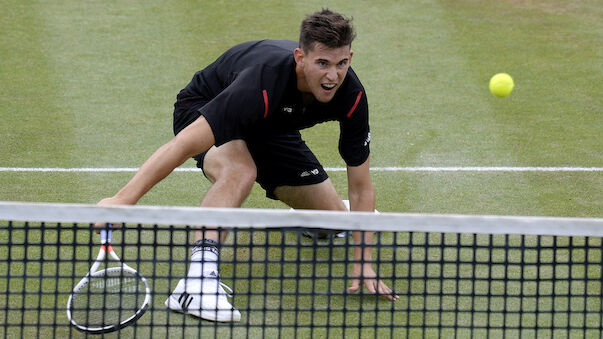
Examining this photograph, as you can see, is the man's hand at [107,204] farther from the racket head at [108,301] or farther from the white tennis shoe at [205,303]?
the white tennis shoe at [205,303]

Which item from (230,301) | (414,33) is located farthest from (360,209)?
(414,33)

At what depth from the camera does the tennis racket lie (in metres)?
4.47

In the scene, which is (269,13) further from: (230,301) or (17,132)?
(230,301)

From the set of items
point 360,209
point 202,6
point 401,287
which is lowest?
point 202,6

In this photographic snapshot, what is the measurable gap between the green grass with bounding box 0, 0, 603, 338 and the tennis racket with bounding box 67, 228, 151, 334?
177 millimetres

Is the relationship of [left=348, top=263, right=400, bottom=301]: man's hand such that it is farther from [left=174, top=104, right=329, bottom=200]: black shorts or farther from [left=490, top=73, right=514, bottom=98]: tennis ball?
[left=490, top=73, right=514, bottom=98]: tennis ball

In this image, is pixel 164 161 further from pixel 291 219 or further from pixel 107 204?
pixel 291 219

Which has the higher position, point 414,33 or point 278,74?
point 278,74

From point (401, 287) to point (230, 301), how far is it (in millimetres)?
1021

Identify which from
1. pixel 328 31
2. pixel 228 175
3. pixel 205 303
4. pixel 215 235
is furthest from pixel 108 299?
pixel 328 31

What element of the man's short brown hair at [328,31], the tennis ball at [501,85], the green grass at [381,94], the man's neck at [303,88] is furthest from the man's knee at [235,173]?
the tennis ball at [501,85]

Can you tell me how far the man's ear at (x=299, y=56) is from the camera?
194 inches

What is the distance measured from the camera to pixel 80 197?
6668 mm

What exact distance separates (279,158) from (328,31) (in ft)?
4.38
